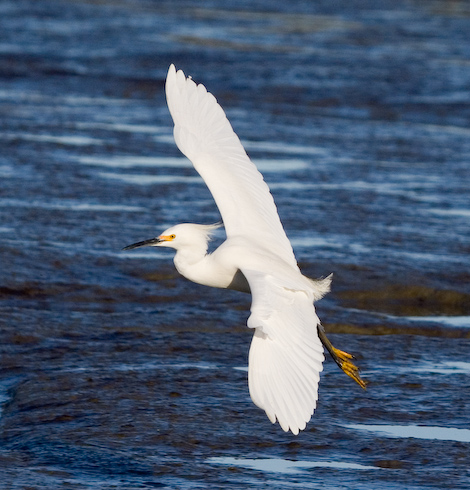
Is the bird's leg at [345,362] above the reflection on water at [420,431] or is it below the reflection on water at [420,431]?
above

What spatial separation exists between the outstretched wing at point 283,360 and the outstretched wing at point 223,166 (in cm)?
116

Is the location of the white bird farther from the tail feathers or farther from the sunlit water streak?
the sunlit water streak

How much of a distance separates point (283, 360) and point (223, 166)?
189 cm

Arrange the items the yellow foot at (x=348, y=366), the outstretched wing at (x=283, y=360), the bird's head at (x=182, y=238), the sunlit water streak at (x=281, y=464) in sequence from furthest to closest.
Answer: the yellow foot at (x=348, y=366), the bird's head at (x=182, y=238), the sunlit water streak at (x=281, y=464), the outstretched wing at (x=283, y=360)

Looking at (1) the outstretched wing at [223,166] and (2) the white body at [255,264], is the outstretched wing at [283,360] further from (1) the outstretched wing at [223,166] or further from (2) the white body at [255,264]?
(1) the outstretched wing at [223,166]

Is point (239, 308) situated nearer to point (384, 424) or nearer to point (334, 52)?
point (384, 424)

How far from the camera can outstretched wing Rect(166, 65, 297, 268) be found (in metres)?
5.79

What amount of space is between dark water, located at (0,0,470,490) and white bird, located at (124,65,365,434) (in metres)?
0.58

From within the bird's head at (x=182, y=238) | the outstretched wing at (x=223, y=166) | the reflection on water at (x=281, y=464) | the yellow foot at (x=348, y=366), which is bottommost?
the reflection on water at (x=281, y=464)

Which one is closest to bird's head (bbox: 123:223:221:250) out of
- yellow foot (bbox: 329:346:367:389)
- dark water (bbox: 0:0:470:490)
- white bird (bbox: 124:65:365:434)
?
white bird (bbox: 124:65:365:434)

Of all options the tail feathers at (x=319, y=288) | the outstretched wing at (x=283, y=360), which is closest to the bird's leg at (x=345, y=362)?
the tail feathers at (x=319, y=288)

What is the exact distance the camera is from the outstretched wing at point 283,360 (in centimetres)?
413

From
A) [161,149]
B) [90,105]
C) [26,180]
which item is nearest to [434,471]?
[26,180]

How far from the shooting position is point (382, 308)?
25.3 feet
